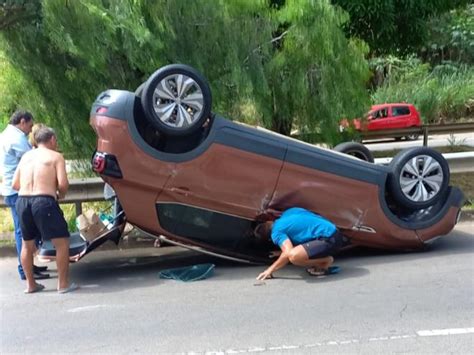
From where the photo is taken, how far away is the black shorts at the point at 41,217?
591 centimetres

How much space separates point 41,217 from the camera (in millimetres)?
5898

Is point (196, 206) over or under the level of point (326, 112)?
under

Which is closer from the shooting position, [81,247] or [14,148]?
[81,247]

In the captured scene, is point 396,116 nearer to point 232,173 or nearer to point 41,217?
point 232,173

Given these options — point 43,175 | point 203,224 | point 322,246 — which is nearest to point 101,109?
point 43,175

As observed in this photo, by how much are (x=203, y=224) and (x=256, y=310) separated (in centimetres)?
126

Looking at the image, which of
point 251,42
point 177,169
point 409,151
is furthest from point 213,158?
point 251,42

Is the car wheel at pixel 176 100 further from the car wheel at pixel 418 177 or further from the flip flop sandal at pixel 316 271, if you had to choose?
the car wheel at pixel 418 177

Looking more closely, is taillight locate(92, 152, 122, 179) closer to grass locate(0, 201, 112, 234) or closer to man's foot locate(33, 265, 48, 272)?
man's foot locate(33, 265, 48, 272)

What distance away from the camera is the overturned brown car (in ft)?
19.4

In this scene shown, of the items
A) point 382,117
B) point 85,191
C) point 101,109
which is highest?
point 101,109

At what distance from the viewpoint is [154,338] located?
4.80 metres

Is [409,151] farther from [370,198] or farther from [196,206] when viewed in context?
[196,206]

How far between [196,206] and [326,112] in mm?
3783
